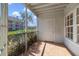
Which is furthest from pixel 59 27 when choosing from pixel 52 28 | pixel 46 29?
pixel 46 29

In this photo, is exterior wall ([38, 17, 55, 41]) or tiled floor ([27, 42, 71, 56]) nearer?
tiled floor ([27, 42, 71, 56])

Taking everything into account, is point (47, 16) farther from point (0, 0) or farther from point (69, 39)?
point (0, 0)

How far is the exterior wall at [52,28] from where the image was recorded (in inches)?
118

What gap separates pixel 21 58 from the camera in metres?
1.86

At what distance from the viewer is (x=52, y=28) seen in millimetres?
3045

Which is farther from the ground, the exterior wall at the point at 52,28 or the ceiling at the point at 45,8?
the ceiling at the point at 45,8

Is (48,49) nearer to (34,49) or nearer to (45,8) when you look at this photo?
(34,49)

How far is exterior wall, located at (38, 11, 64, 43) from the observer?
3.01 m

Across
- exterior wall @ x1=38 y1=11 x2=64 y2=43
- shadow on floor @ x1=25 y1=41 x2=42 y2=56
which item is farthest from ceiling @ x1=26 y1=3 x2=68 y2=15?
shadow on floor @ x1=25 y1=41 x2=42 y2=56

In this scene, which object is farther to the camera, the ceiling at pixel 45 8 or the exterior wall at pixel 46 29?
the exterior wall at pixel 46 29

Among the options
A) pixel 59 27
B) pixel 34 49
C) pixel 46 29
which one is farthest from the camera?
pixel 34 49

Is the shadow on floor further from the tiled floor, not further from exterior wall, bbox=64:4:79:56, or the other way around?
exterior wall, bbox=64:4:79:56

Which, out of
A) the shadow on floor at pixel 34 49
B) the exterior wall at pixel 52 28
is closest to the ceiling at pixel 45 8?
the exterior wall at pixel 52 28

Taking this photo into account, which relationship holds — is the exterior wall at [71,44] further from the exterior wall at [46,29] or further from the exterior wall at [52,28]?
the exterior wall at [46,29]
